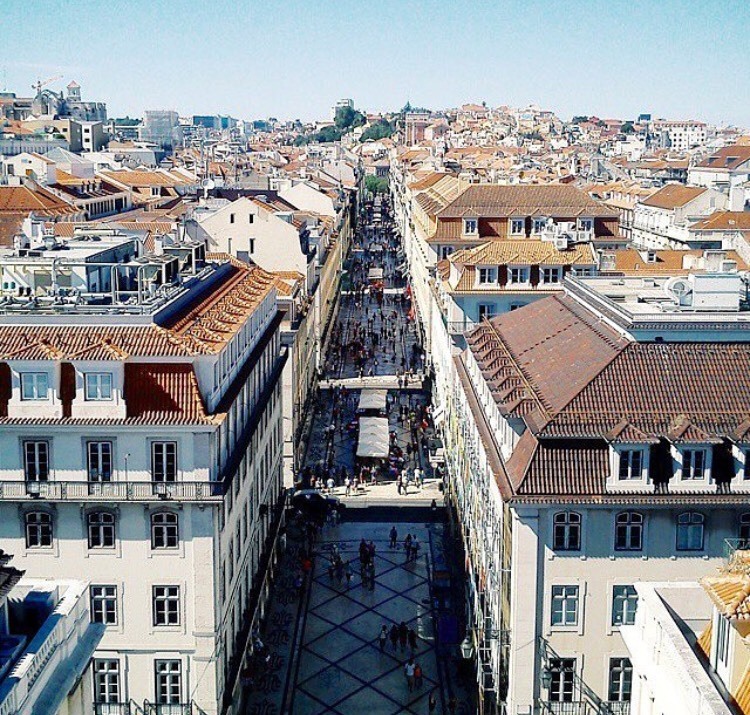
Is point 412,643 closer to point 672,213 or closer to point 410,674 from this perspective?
point 410,674

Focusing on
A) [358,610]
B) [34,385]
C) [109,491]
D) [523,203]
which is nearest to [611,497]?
[109,491]

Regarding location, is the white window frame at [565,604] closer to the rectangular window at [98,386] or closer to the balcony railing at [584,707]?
the balcony railing at [584,707]

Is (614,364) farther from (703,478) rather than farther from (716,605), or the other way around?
(716,605)

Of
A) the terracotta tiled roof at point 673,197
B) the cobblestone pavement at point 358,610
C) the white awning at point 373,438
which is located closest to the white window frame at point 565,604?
the cobblestone pavement at point 358,610

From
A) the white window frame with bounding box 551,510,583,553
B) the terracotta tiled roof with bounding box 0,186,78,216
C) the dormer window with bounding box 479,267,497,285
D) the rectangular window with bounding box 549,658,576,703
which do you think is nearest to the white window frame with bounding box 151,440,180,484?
the white window frame with bounding box 551,510,583,553

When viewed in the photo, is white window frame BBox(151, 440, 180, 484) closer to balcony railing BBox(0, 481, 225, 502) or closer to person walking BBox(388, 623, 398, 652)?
balcony railing BBox(0, 481, 225, 502)

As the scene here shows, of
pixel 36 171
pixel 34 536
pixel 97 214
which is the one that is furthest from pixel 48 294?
pixel 36 171
